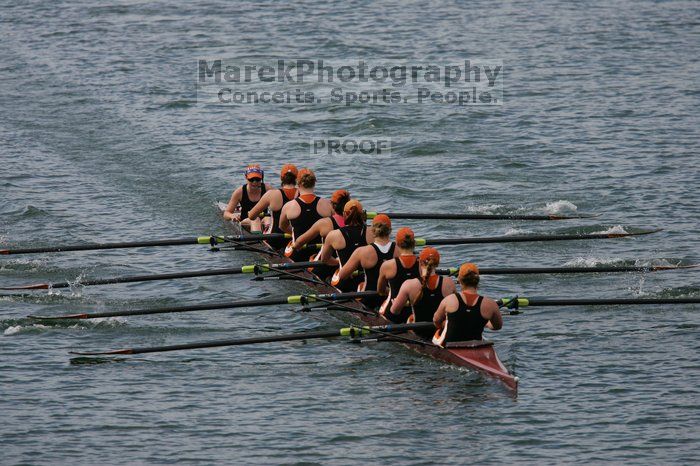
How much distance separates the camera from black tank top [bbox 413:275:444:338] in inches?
616

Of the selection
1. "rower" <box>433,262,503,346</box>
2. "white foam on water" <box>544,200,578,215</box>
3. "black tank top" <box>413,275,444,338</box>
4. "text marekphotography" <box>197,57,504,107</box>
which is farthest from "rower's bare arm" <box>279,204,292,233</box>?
"text marekphotography" <box>197,57,504,107</box>

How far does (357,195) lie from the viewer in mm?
25422

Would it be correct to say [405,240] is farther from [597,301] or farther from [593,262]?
[593,262]

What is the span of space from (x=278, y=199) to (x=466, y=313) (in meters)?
5.70

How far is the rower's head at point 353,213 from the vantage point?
17.0 m

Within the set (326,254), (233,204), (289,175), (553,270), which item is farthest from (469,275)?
(233,204)

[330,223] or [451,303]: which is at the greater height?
[330,223]

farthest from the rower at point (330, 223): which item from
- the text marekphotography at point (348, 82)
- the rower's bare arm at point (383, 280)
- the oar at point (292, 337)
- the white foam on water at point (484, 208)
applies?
the text marekphotography at point (348, 82)

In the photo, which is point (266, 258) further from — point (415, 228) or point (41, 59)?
point (41, 59)

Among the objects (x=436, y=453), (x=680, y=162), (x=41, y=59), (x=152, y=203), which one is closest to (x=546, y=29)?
(x=680, y=162)

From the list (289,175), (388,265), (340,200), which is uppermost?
(289,175)

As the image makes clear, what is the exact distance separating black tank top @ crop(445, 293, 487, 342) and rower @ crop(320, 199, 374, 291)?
256 centimetres

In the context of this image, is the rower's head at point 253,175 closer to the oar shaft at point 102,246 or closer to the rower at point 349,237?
the oar shaft at point 102,246

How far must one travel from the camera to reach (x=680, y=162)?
87.8 ft
